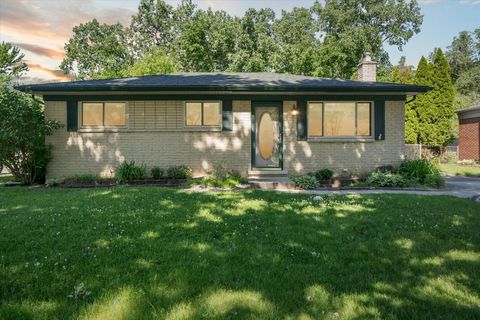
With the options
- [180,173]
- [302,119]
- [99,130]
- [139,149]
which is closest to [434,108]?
[302,119]

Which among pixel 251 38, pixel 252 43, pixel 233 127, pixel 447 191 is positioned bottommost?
pixel 447 191

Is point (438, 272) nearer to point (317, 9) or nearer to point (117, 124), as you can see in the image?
point (117, 124)

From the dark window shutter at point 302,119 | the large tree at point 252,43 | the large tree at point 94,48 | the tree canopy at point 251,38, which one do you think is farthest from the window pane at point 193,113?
the large tree at point 94,48

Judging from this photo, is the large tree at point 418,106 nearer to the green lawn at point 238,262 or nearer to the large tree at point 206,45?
the green lawn at point 238,262

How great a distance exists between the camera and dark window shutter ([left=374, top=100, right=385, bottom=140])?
11.3 m

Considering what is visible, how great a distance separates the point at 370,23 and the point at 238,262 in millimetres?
41757

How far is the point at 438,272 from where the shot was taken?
3441mm

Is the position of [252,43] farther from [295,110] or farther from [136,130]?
[136,130]

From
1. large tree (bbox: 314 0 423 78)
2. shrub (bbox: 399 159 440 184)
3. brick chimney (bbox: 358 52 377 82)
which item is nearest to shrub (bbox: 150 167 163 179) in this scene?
shrub (bbox: 399 159 440 184)

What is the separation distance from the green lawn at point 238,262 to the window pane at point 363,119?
5427mm

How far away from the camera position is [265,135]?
1155 centimetres

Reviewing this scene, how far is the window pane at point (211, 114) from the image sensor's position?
11273mm

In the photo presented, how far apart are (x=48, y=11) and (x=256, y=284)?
21.6m

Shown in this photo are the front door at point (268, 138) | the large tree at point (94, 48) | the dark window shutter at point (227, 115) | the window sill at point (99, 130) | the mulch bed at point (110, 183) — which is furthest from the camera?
the large tree at point (94, 48)
